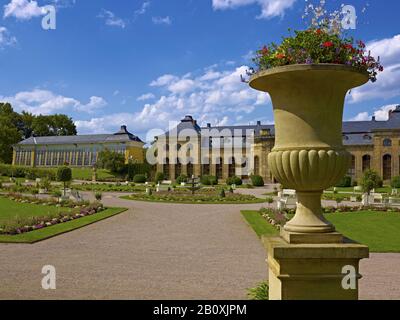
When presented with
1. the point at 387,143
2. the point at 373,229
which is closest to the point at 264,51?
the point at 373,229

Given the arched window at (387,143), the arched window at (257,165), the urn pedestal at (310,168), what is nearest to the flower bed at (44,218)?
the urn pedestal at (310,168)

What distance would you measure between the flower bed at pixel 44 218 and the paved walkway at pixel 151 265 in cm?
165

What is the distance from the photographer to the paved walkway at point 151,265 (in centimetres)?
641

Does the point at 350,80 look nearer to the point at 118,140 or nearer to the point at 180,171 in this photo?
the point at 180,171

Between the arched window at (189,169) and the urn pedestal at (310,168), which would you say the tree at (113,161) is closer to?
the arched window at (189,169)

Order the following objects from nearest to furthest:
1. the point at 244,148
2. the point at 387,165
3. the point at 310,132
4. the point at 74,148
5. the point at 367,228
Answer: the point at 310,132 < the point at 367,228 < the point at 387,165 < the point at 244,148 < the point at 74,148

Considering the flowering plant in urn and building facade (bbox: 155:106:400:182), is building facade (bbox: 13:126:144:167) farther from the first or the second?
the flowering plant in urn

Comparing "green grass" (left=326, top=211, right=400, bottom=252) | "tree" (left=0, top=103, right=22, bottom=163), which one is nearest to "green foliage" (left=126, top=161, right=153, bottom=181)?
"tree" (left=0, top=103, right=22, bottom=163)

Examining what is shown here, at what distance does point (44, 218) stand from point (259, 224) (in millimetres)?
8462

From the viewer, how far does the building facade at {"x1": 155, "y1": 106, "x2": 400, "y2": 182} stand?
5084 cm

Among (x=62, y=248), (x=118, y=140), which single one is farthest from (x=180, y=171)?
(x=62, y=248)

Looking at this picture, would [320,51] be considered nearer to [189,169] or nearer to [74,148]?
[189,169]

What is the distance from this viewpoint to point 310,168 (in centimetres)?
385
